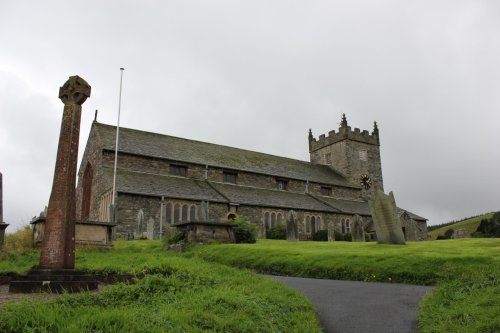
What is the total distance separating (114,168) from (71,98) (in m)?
19.8

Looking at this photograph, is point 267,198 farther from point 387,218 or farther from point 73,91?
point 73,91

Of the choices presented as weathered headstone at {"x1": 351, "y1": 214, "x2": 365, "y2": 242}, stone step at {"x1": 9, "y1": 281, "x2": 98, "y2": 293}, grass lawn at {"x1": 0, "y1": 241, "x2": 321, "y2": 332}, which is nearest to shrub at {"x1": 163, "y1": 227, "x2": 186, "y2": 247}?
grass lawn at {"x1": 0, "y1": 241, "x2": 321, "y2": 332}

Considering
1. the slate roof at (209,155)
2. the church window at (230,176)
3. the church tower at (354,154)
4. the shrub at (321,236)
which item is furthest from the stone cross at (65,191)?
the church tower at (354,154)

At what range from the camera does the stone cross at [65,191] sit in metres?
8.33

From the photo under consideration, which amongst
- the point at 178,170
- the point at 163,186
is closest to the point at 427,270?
the point at 163,186

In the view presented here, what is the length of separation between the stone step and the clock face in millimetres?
43965

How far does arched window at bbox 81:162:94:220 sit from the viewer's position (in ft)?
109

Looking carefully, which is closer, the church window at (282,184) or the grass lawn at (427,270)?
the grass lawn at (427,270)

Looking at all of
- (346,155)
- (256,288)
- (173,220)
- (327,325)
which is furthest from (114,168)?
(346,155)

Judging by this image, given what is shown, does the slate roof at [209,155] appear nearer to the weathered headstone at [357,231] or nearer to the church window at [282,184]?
the church window at [282,184]

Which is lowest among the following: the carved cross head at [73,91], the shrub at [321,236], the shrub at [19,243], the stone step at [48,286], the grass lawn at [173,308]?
the grass lawn at [173,308]

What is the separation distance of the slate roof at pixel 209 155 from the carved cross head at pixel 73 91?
21.2 m

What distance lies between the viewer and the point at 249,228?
68.4 ft

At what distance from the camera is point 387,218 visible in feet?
54.3
